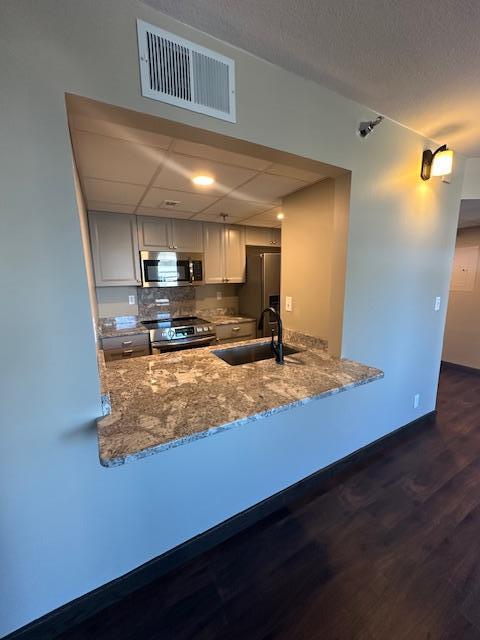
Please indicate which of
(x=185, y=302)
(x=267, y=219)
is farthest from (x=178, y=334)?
(x=267, y=219)

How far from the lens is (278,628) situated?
112cm

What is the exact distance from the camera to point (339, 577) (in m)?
1.31

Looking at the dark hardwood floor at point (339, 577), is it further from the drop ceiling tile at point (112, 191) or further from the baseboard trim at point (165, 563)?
the drop ceiling tile at point (112, 191)

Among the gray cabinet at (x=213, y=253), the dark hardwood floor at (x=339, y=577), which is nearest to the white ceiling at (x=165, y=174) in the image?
the gray cabinet at (x=213, y=253)

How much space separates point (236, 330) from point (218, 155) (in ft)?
7.99

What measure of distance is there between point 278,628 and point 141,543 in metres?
0.72

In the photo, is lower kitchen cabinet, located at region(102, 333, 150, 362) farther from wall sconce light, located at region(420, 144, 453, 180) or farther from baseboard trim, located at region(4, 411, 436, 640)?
wall sconce light, located at region(420, 144, 453, 180)

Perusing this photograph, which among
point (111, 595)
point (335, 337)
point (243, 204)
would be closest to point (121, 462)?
point (111, 595)

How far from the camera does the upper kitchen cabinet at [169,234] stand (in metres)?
3.04

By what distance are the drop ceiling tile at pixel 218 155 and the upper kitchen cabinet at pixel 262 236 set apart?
219 cm

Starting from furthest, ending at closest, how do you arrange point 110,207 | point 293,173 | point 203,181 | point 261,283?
point 261,283, point 110,207, point 203,181, point 293,173

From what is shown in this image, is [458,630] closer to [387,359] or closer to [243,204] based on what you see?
[387,359]

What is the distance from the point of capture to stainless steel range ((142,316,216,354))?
2984 mm

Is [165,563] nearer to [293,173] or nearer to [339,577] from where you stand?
[339,577]
